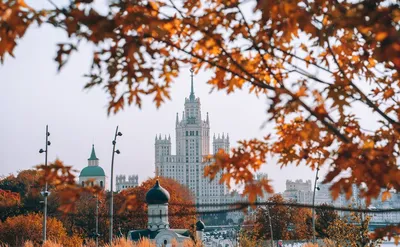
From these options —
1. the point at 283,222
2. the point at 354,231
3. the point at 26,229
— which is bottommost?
the point at 354,231

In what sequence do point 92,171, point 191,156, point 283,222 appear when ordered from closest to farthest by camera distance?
point 283,222
point 92,171
point 191,156

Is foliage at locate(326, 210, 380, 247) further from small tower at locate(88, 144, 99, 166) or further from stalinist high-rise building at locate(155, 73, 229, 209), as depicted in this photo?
stalinist high-rise building at locate(155, 73, 229, 209)

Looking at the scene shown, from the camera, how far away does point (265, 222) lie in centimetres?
6006

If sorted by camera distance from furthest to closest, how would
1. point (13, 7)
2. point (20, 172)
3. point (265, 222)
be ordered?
point (20, 172) → point (265, 222) → point (13, 7)

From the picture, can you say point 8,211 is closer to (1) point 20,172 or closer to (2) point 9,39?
(1) point 20,172

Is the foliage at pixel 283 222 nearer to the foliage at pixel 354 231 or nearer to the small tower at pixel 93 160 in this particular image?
the foliage at pixel 354 231

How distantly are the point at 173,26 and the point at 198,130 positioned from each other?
607 ft

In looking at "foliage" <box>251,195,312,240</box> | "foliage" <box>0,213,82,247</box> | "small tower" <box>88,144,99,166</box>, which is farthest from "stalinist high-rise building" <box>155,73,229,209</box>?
"foliage" <box>0,213,82,247</box>

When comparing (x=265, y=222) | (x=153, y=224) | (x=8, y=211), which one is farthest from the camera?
(x=265, y=222)

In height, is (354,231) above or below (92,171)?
below

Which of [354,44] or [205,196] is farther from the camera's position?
[205,196]

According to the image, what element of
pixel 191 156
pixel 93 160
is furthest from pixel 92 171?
pixel 191 156

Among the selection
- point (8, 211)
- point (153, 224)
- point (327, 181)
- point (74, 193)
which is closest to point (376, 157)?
point (327, 181)

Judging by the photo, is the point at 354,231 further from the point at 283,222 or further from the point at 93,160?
the point at 93,160
